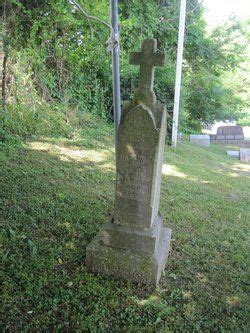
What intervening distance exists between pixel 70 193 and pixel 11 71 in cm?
374

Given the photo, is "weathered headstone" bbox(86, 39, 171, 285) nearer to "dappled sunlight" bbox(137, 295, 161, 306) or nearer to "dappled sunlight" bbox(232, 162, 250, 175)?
"dappled sunlight" bbox(137, 295, 161, 306)

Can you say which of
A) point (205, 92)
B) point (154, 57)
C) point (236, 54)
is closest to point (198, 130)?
point (205, 92)

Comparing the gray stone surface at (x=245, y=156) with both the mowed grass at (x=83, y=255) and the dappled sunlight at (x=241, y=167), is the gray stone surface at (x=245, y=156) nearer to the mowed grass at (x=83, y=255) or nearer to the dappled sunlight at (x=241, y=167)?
the dappled sunlight at (x=241, y=167)

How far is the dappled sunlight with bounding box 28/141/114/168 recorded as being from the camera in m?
6.72

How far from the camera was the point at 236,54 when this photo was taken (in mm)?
15859

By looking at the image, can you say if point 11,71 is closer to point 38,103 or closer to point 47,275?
point 38,103

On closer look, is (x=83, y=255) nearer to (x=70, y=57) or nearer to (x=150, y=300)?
(x=150, y=300)

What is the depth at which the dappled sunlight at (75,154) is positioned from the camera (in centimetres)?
672

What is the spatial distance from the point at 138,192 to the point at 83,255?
96cm

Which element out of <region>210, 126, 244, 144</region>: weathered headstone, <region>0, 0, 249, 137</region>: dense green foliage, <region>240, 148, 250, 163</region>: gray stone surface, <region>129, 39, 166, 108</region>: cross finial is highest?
<region>0, 0, 249, 137</region>: dense green foliage

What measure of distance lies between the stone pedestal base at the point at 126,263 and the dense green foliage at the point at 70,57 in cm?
341

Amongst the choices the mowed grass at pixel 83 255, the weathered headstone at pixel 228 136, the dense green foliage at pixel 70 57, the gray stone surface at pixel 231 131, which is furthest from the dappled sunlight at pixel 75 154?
the gray stone surface at pixel 231 131

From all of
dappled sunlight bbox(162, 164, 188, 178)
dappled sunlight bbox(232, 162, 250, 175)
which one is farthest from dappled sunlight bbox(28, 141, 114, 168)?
dappled sunlight bbox(232, 162, 250, 175)

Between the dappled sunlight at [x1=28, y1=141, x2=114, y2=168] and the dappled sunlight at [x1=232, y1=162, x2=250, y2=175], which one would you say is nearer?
the dappled sunlight at [x1=28, y1=141, x2=114, y2=168]
